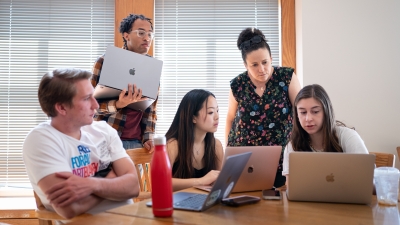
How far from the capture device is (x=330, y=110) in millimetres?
1954

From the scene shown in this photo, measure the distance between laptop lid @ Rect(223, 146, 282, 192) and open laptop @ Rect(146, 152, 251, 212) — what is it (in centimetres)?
17

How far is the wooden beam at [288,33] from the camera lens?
3270 millimetres

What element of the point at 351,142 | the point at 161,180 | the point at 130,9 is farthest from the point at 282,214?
the point at 130,9

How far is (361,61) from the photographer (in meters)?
2.98

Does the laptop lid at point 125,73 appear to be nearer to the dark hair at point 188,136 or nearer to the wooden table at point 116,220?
the dark hair at point 188,136

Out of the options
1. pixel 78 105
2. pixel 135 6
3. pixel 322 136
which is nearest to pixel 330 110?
pixel 322 136

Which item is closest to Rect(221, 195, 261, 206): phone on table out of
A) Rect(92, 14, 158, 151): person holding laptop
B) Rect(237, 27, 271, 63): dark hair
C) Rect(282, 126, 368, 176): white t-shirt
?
Rect(282, 126, 368, 176): white t-shirt

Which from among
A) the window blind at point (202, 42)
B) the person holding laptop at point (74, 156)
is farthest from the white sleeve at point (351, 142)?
the window blind at point (202, 42)

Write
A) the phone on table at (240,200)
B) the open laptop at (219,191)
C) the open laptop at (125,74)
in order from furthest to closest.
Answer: the open laptop at (125,74) → the phone on table at (240,200) → the open laptop at (219,191)

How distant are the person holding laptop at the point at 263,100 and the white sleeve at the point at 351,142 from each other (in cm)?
48

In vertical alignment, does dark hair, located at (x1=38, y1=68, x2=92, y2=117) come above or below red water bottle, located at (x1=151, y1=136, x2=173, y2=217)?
above

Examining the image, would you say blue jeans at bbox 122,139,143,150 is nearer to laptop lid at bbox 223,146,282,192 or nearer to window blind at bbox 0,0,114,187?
laptop lid at bbox 223,146,282,192

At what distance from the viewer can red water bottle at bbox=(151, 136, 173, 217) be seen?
1085 mm

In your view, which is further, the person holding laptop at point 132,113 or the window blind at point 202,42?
the window blind at point 202,42
